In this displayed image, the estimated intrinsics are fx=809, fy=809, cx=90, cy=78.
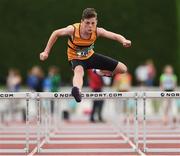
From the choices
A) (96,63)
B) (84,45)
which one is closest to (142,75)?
(96,63)

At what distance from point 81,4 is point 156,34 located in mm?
3559

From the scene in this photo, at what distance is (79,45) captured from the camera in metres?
13.6

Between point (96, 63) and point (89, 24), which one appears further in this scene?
point (96, 63)

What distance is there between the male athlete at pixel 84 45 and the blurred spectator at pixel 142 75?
61.7ft

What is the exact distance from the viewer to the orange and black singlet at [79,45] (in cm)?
1348

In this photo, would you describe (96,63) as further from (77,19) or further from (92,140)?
(77,19)

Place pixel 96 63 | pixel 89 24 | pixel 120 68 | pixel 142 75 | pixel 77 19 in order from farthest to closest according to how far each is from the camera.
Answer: pixel 77 19 < pixel 142 75 < pixel 120 68 < pixel 96 63 < pixel 89 24

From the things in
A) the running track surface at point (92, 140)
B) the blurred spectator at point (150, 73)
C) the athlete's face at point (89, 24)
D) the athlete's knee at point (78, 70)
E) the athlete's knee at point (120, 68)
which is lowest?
the running track surface at point (92, 140)

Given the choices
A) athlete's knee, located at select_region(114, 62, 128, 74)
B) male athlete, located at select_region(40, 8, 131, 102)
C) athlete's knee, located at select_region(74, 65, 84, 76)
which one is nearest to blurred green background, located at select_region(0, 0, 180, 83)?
athlete's knee, located at select_region(114, 62, 128, 74)

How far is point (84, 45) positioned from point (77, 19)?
20.9 meters

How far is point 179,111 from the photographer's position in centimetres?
2620

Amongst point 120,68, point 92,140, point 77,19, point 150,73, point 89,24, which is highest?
point 77,19

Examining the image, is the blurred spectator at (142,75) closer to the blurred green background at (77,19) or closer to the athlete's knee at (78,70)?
the blurred green background at (77,19)

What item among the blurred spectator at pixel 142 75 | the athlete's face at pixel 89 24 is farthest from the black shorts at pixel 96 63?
the blurred spectator at pixel 142 75
